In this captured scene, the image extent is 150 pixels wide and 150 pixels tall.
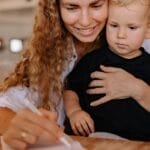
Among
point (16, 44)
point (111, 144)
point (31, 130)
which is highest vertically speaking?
point (31, 130)

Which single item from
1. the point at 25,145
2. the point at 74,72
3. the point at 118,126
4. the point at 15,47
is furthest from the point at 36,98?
the point at 15,47

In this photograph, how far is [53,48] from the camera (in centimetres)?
137

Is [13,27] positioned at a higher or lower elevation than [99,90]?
lower

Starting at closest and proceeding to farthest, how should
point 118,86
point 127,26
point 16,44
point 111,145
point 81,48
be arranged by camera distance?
1. point 111,145
2. point 127,26
3. point 118,86
4. point 81,48
5. point 16,44

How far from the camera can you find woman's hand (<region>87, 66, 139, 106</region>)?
4.19 feet

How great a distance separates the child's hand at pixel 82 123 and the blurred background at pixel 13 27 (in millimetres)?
1873

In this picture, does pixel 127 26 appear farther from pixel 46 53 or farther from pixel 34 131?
pixel 34 131

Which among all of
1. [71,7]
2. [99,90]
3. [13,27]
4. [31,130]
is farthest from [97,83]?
[13,27]

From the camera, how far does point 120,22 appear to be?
1.20 m

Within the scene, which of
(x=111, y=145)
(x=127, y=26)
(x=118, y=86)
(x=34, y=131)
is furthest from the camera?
(x=118, y=86)

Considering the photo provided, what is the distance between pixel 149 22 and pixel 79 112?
1.03ft

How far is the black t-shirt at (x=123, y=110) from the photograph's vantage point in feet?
4.15

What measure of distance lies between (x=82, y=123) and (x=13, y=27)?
85.1 inches

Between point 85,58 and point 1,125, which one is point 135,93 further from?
point 1,125
